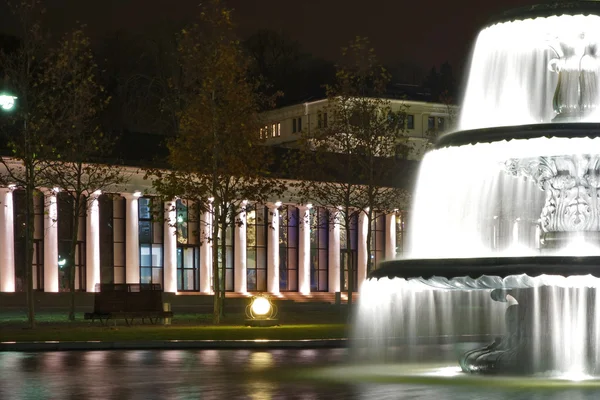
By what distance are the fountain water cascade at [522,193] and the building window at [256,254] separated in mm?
53726

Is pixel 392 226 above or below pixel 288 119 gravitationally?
below

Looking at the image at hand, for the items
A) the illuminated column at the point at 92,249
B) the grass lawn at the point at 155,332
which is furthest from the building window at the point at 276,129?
the grass lawn at the point at 155,332

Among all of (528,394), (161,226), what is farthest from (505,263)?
(161,226)

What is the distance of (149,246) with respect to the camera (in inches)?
2547

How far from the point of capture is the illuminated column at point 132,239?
62.4 m

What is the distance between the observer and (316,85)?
4102 inches

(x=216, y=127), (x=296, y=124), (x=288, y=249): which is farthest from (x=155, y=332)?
(x=296, y=124)

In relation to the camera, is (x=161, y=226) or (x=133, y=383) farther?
(x=161, y=226)

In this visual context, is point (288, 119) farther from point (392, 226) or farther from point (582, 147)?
point (582, 147)

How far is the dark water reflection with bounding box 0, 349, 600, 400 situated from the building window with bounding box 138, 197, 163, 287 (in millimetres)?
40740

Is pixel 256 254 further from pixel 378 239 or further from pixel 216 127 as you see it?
pixel 216 127

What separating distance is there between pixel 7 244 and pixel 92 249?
5.19m

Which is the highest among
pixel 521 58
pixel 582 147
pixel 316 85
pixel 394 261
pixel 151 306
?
pixel 316 85

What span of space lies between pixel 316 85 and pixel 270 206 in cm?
3550
